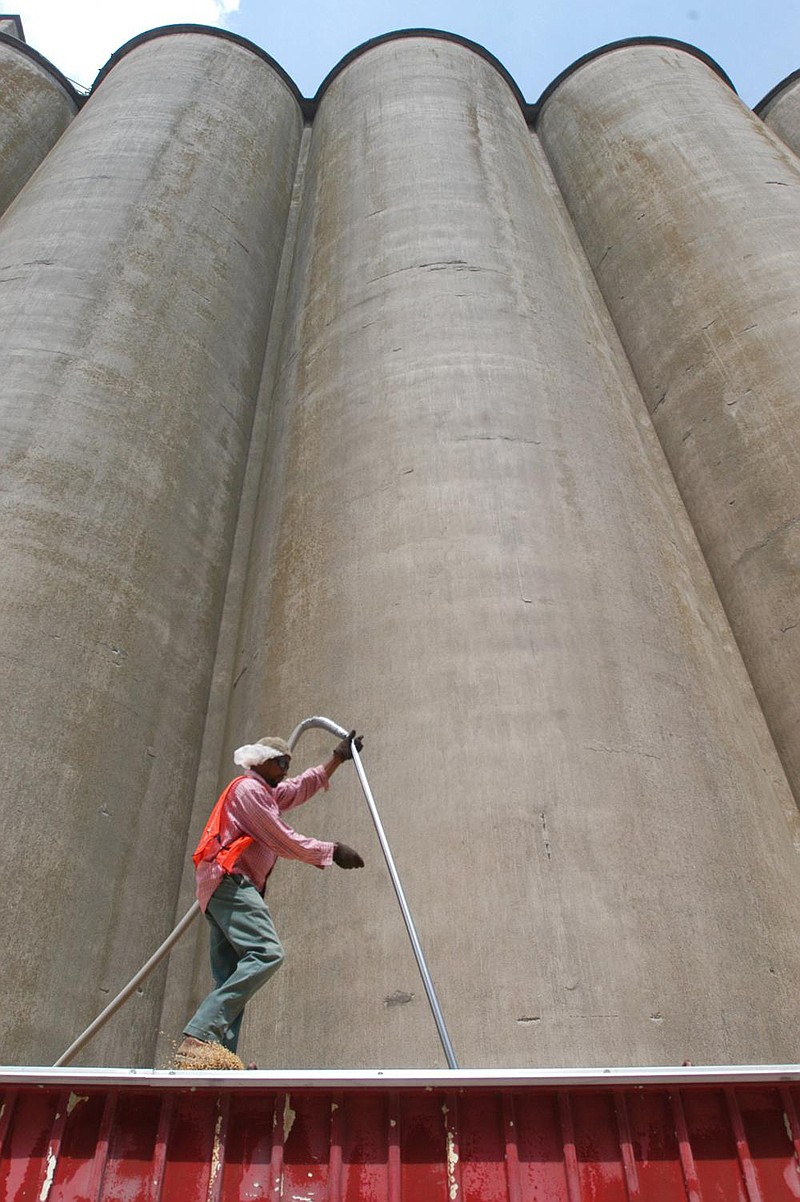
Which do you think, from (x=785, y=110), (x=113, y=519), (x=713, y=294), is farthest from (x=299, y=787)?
(x=785, y=110)

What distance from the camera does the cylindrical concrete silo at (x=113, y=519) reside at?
5762 mm

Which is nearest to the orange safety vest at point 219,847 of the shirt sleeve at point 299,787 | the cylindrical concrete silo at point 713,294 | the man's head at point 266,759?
the man's head at point 266,759

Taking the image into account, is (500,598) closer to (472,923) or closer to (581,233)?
(472,923)

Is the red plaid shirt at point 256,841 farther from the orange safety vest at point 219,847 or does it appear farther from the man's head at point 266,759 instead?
the man's head at point 266,759

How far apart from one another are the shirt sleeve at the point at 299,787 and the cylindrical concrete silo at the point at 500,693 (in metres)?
1.09

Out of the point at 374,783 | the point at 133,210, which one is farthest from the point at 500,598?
the point at 133,210

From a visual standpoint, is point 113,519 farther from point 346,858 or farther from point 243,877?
point 346,858

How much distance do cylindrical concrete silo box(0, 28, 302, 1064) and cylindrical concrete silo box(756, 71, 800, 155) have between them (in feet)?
28.4

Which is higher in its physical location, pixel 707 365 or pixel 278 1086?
pixel 707 365

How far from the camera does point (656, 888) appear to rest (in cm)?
535

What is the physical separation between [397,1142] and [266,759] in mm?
1914

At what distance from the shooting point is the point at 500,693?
20.0ft

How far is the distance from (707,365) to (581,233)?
161 inches

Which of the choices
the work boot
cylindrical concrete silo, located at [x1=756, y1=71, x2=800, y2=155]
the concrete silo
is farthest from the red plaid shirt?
cylindrical concrete silo, located at [x1=756, y1=71, x2=800, y2=155]
